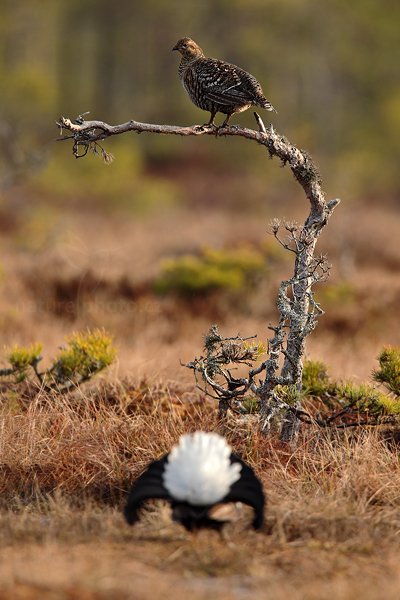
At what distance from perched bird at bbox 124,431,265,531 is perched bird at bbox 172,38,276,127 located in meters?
2.13

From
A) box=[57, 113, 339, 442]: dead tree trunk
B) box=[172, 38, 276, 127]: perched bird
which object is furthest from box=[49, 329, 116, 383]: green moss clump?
box=[172, 38, 276, 127]: perched bird

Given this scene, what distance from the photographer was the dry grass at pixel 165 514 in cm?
348

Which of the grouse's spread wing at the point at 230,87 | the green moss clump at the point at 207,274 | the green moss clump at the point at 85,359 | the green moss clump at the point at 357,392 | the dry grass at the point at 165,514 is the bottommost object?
the dry grass at the point at 165,514

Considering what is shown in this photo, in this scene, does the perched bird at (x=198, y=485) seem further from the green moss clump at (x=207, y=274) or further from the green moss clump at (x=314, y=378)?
the green moss clump at (x=207, y=274)

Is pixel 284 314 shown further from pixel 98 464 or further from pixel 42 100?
pixel 42 100

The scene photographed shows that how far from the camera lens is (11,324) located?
30.1ft

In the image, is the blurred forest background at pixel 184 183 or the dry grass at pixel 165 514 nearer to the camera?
the dry grass at pixel 165 514

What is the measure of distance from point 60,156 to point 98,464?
62.6 feet

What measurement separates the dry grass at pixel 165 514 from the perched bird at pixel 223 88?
2.00 meters

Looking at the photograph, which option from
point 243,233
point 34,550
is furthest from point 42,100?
point 34,550

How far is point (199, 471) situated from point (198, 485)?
0.07 m

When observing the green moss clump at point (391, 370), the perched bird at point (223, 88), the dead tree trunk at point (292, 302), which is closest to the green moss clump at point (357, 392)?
the green moss clump at point (391, 370)

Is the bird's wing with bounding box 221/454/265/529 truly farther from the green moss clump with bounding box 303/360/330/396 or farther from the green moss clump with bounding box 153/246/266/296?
the green moss clump with bounding box 153/246/266/296

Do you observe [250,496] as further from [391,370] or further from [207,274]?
[207,274]
